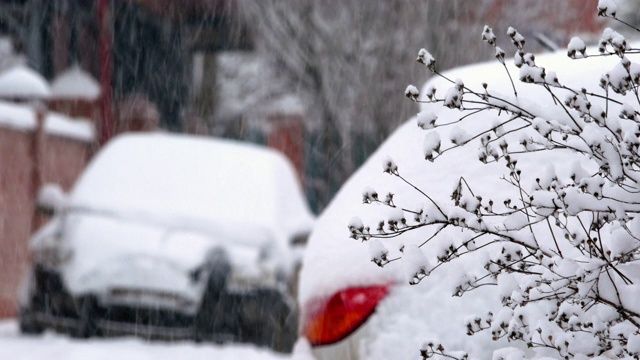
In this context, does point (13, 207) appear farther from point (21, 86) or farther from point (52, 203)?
point (52, 203)

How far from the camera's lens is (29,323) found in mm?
8211

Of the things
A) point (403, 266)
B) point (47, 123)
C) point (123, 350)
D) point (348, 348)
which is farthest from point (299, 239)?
point (47, 123)

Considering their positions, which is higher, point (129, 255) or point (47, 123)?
point (47, 123)

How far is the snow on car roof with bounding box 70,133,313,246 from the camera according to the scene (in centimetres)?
815

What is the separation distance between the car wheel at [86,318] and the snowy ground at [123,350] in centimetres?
6

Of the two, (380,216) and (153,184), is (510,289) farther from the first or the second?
(153,184)

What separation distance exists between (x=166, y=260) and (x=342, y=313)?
4239mm

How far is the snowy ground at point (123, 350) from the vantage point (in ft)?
24.3

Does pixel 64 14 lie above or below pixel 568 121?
above

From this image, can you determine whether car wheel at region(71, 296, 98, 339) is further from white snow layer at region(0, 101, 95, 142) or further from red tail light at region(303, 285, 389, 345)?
white snow layer at region(0, 101, 95, 142)

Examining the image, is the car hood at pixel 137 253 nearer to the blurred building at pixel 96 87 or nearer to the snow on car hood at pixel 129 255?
the snow on car hood at pixel 129 255

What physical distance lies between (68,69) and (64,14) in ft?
6.21

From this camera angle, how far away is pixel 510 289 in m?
2.50

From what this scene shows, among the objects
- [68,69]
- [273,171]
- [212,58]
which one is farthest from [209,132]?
[273,171]
